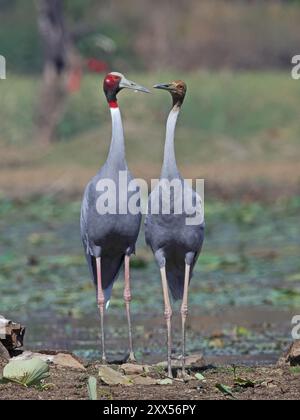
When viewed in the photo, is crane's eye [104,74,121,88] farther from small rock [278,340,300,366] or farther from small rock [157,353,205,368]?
small rock [278,340,300,366]

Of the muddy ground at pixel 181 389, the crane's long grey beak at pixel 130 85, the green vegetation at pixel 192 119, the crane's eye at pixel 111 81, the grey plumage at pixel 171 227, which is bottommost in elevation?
the muddy ground at pixel 181 389

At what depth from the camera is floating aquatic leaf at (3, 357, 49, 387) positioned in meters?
8.88

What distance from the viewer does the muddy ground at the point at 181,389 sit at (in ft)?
27.8

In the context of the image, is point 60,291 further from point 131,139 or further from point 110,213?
point 131,139

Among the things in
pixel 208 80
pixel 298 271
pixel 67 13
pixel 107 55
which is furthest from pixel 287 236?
pixel 67 13

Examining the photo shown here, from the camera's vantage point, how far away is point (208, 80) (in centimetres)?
3700

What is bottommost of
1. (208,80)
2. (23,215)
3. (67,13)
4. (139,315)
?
(139,315)

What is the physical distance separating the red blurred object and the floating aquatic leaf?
27932 millimetres

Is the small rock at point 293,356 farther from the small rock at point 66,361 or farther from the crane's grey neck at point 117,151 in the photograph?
the crane's grey neck at point 117,151

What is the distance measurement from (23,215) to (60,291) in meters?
8.10

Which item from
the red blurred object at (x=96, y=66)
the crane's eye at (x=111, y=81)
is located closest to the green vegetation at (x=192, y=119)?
the red blurred object at (x=96, y=66)

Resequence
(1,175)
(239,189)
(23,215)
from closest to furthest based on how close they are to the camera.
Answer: (23,215)
(239,189)
(1,175)

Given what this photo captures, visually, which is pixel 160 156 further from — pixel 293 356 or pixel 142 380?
pixel 142 380

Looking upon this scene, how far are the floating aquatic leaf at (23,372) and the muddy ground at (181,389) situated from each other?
51mm
